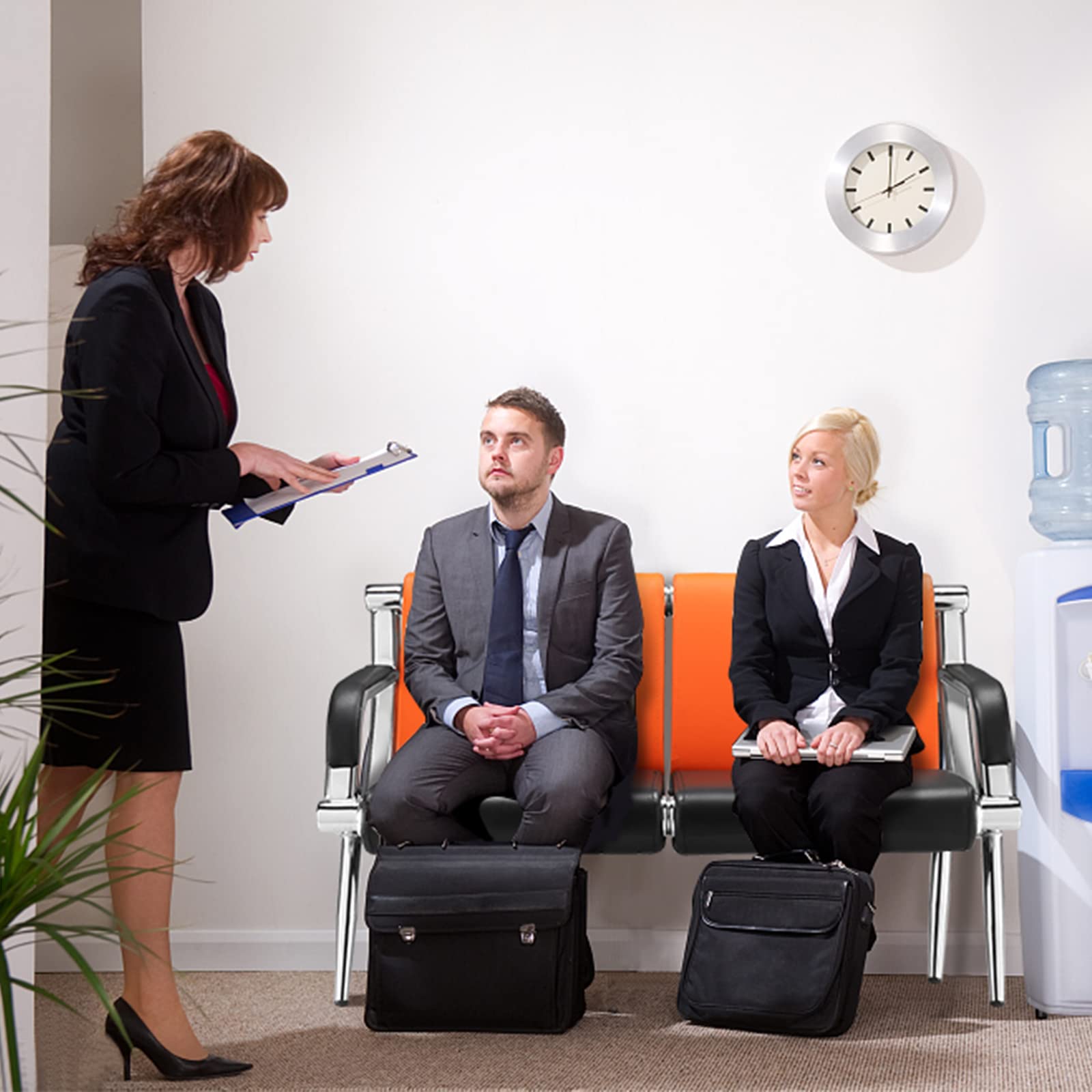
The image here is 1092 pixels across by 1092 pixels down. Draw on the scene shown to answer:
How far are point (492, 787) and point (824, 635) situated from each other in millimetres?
836

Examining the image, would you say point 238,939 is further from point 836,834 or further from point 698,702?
point 836,834

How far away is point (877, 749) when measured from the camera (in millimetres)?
2789

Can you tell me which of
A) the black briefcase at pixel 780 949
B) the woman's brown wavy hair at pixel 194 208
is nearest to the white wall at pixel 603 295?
the black briefcase at pixel 780 949

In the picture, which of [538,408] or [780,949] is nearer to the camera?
[780,949]

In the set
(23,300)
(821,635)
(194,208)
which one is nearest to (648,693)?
(821,635)

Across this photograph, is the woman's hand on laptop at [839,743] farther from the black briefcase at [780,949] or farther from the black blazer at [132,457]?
the black blazer at [132,457]

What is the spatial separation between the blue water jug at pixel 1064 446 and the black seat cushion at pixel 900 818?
83 centimetres

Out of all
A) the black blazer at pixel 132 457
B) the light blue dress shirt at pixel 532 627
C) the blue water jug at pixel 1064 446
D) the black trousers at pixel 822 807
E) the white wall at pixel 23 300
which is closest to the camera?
the white wall at pixel 23 300

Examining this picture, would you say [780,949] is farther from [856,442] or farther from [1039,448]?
[1039,448]

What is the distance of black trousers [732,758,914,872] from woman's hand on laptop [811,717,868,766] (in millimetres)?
23

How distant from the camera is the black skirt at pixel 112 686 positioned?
2.25 metres

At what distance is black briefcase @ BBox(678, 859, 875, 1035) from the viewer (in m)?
2.60

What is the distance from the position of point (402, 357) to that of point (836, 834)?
5.55 ft

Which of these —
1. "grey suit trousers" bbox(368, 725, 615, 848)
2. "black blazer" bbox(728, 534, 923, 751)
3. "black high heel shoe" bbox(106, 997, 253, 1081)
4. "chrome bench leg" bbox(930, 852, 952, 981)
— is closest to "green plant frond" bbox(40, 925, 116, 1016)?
"black high heel shoe" bbox(106, 997, 253, 1081)
